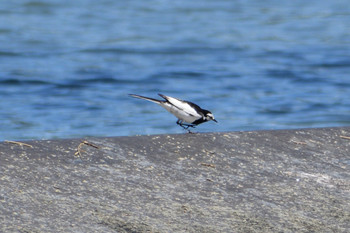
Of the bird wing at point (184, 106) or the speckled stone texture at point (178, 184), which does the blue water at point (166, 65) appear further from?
the speckled stone texture at point (178, 184)

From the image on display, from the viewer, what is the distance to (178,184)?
4.54m

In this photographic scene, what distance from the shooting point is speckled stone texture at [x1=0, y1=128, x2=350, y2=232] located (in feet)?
13.5

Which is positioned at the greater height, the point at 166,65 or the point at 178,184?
the point at 178,184

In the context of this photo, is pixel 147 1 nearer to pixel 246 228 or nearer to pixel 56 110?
pixel 56 110

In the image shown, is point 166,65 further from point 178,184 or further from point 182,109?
point 178,184

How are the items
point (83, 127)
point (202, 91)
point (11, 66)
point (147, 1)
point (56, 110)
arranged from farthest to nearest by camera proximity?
point (147, 1) < point (11, 66) < point (202, 91) < point (56, 110) < point (83, 127)

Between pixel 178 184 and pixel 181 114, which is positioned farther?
pixel 181 114

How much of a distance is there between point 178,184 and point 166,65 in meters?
13.6

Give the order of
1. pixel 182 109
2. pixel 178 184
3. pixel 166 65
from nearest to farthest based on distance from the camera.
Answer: pixel 178 184
pixel 182 109
pixel 166 65

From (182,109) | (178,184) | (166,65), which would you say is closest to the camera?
(178,184)

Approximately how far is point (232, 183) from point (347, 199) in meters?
0.64

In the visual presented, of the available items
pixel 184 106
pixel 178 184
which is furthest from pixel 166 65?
pixel 178 184

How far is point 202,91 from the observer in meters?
15.3

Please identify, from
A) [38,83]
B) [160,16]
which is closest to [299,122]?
[38,83]
